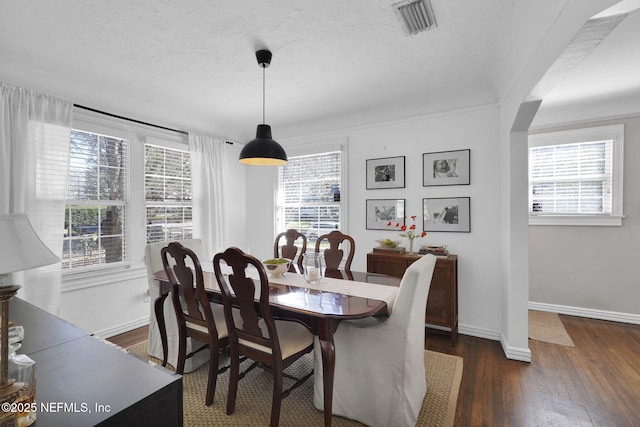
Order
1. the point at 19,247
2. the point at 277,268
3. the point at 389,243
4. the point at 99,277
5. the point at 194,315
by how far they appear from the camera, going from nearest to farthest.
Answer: the point at 19,247 < the point at 194,315 < the point at 277,268 < the point at 99,277 < the point at 389,243

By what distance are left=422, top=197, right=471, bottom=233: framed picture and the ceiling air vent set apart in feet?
6.10

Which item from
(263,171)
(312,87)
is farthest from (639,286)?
(263,171)

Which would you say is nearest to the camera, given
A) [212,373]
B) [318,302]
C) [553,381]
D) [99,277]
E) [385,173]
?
[318,302]

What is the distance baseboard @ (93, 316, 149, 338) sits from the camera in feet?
10.3

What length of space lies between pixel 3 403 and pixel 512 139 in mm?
3279

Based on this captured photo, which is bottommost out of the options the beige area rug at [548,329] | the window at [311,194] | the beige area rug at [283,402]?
the beige area rug at [283,402]

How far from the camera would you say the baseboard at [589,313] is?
Answer: 345 centimetres

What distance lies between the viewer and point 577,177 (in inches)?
146

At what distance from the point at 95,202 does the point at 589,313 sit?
5.73 metres

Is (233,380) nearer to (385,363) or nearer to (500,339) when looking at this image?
(385,363)

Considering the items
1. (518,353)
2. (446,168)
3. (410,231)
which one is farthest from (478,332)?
(446,168)

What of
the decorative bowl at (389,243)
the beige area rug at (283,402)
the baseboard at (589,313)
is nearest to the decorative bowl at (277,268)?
the beige area rug at (283,402)

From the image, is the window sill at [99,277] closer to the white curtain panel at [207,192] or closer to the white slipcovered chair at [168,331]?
the white curtain panel at [207,192]

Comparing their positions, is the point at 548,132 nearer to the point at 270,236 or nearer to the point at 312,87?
the point at 312,87
